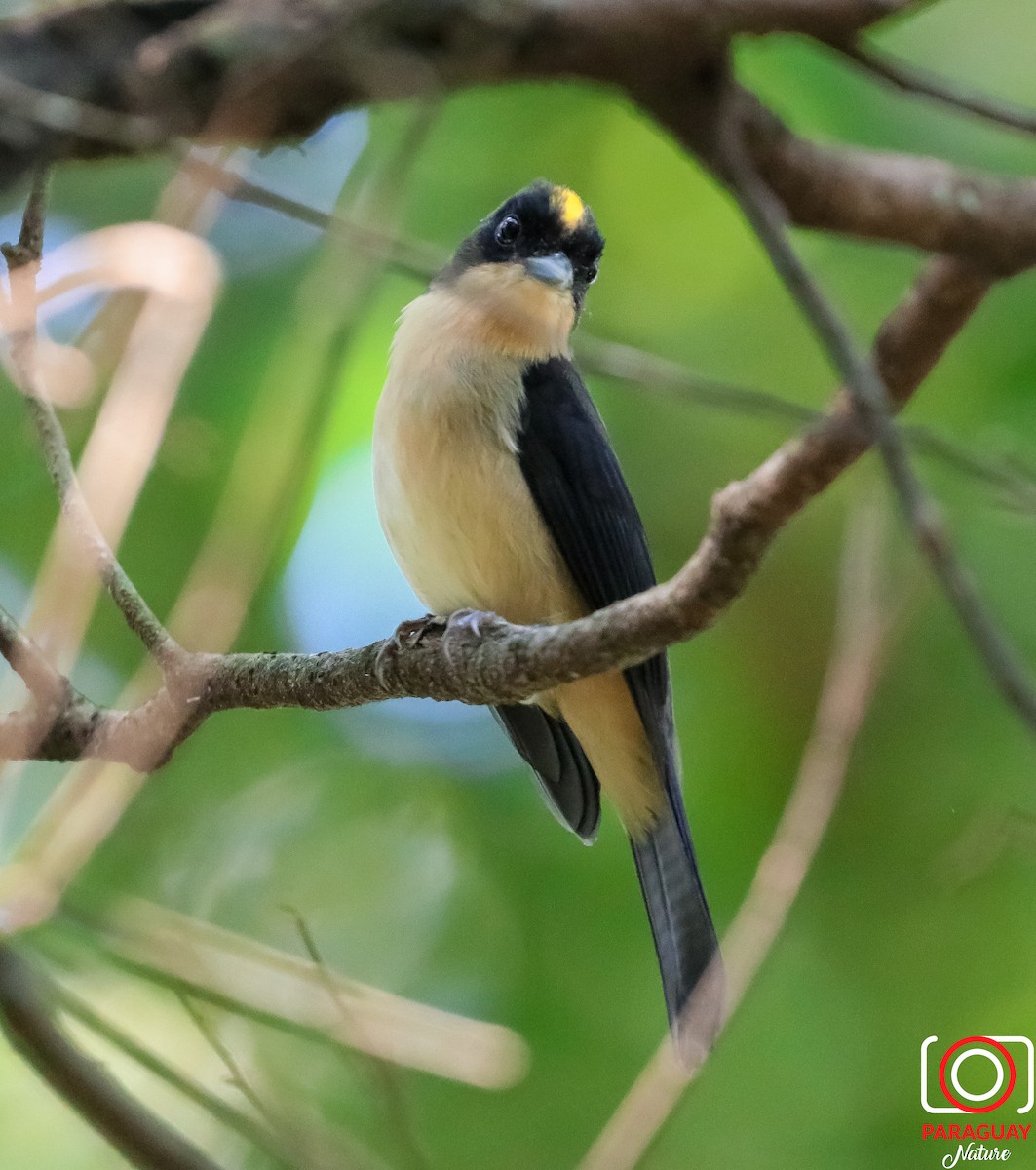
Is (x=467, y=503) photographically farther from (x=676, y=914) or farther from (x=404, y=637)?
(x=676, y=914)

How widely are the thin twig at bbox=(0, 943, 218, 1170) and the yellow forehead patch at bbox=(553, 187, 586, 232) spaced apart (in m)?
2.33

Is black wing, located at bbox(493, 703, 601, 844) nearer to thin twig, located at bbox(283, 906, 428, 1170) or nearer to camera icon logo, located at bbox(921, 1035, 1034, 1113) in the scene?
thin twig, located at bbox(283, 906, 428, 1170)

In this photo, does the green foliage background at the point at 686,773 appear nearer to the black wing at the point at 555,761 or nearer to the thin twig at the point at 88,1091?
the black wing at the point at 555,761

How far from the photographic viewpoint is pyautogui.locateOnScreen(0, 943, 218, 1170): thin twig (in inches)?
86.2

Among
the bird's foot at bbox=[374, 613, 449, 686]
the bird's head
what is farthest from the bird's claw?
the bird's head

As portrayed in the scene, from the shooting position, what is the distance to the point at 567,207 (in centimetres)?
372

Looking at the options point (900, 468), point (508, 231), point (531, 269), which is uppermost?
point (508, 231)

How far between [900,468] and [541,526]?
2.12 meters

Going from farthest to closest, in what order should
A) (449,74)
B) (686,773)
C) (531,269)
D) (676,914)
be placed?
(686,773), (531,269), (676,914), (449,74)

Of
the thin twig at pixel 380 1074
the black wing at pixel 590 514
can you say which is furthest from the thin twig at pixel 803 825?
the black wing at pixel 590 514

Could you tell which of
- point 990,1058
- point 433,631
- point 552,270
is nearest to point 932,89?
point 433,631

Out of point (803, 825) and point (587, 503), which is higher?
point (587, 503)

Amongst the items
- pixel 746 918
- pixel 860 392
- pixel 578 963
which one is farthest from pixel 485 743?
pixel 860 392

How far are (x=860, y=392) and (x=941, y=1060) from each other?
3405mm
